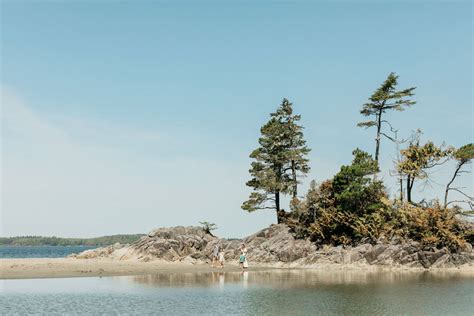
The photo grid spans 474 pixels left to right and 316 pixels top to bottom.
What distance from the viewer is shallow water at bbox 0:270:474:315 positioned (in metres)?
29.7

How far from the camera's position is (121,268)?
2254 inches

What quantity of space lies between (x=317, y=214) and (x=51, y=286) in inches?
1620

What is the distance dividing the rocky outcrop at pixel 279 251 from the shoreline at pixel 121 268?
3.29 ft

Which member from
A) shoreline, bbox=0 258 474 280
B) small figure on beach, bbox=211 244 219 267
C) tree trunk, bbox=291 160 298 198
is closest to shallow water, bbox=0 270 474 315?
shoreline, bbox=0 258 474 280

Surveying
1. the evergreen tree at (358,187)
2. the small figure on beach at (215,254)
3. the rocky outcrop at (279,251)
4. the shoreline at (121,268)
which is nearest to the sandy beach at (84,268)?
the shoreline at (121,268)

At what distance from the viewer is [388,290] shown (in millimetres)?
39219

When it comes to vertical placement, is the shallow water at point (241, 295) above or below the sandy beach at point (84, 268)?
below

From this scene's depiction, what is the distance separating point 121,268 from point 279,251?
2230 centimetres

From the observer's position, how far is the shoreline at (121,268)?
51.4 meters

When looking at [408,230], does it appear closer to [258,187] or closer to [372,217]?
[372,217]

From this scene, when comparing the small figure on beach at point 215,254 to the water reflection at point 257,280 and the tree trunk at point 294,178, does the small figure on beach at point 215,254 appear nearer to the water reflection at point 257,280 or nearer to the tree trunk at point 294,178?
the water reflection at point 257,280

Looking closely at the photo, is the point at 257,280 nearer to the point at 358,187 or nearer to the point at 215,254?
the point at 215,254

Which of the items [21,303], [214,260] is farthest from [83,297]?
[214,260]

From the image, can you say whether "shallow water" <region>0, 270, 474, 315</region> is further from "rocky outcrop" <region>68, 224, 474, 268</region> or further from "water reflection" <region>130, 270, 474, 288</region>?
"rocky outcrop" <region>68, 224, 474, 268</region>
